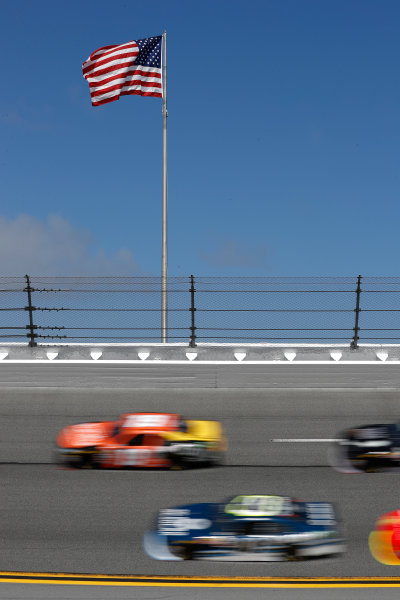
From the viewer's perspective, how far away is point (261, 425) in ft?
34.1

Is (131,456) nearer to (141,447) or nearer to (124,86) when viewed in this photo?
(141,447)

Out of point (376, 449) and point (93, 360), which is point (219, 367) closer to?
point (93, 360)

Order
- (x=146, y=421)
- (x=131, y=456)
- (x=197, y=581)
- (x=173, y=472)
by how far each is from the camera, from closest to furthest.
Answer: (x=197, y=581) < (x=173, y=472) < (x=131, y=456) < (x=146, y=421)

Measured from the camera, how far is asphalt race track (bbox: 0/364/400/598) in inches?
227

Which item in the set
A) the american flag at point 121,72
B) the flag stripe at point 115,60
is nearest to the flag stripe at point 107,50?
the american flag at point 121,72

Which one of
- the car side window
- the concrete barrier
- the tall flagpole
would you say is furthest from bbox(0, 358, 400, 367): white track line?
the car side window

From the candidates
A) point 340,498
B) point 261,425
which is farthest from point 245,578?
point 261,425

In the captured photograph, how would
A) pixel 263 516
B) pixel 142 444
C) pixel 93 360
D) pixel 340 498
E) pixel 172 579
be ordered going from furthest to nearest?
pixel 93 360
pixel 142 444
pixel 340 498
pixel 263 516
pixel 172 579

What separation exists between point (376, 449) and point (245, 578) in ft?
11.5

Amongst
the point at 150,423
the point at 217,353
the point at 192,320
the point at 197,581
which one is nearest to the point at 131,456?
the point at 150,423

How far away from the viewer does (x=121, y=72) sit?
23.8m

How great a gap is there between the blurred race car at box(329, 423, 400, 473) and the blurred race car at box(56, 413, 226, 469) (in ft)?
4.88

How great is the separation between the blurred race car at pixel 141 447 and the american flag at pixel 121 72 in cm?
1731

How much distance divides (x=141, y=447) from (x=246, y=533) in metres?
2.54
